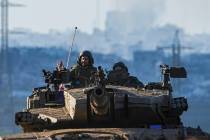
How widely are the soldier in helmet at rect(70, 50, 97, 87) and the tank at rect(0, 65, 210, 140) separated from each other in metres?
1.13

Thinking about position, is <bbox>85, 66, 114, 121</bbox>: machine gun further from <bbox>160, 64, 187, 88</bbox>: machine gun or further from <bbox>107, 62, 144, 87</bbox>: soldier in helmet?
<bbox>107, 62, 144, 87</bbox>: soldier in helmet

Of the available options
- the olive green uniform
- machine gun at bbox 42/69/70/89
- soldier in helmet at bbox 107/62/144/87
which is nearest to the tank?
the olive green uniform

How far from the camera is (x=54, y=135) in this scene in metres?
28.8

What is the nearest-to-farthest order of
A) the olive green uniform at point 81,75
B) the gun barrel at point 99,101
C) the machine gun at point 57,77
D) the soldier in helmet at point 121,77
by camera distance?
the gun barrel at point 99,101, the olive green uniform at point 81,75, the soldier in helmet at point 121,77, the machine gun at point 57,77

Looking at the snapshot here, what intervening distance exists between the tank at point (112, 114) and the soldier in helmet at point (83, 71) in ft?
3.70

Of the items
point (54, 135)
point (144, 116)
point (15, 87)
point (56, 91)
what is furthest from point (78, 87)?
point (15, 87)

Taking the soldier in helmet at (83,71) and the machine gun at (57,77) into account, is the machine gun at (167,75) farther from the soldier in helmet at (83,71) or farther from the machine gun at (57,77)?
the machine gun at (57,77)

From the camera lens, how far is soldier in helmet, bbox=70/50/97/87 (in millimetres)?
34656

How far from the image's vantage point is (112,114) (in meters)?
31.1

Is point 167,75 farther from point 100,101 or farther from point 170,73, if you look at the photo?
point 100,101

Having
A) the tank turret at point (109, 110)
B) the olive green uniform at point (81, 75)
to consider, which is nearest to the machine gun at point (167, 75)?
the tank turret at point (109, 110)

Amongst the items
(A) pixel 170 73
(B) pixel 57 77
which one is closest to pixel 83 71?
(B) pixel 57 77

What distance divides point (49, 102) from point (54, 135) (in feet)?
18.1

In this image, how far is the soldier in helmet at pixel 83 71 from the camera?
1364 inches
